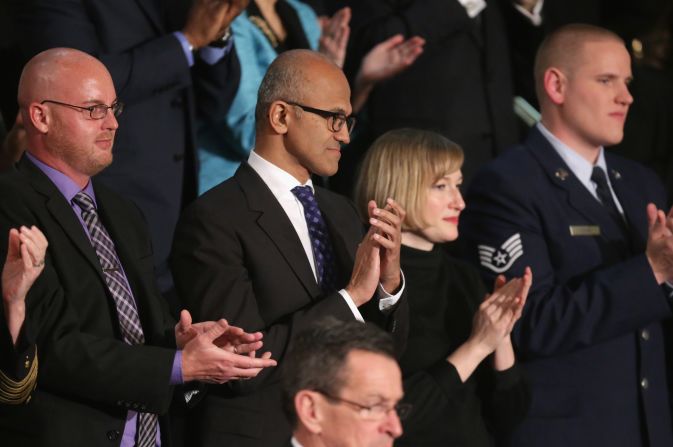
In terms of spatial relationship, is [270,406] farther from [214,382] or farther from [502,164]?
[502,164]

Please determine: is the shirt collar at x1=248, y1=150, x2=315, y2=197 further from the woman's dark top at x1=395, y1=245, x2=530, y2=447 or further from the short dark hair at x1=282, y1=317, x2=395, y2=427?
the short dark hair at x1=282, y1=317, x2=395, y2=427

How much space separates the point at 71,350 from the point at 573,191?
196 cm

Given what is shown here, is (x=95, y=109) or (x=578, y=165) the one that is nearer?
(x=95, y=109)

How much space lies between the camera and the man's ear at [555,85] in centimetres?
462

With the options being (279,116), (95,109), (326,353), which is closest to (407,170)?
(279,116)

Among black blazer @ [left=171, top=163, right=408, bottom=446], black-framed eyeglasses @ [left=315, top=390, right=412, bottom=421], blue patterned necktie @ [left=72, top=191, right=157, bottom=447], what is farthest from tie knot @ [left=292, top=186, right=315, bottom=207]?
black-framed eyeglasses @ [left=315, top=390, right=412, bottom=421]

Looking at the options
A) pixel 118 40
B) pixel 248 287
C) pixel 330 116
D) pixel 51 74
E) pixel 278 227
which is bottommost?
pixel 248 287

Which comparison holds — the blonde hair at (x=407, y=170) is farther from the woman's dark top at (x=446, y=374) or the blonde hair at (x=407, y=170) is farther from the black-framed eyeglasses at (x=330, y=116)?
the black-framed eyeglasses at (x=330, y=116)

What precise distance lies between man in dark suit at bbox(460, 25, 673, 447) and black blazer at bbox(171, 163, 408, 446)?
785mm

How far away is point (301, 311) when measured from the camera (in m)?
3.47

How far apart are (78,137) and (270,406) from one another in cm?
87

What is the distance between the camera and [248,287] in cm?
347

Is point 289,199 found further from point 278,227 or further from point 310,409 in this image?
point 310,409

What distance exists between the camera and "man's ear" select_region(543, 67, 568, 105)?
4.62 m
